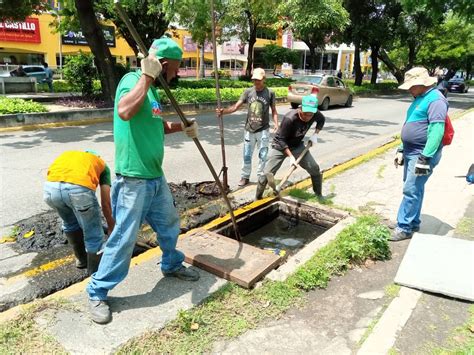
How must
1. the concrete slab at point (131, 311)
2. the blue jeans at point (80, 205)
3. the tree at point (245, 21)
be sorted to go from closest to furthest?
A: the concrete slab at point (131, 311) < the blue jeans at point (80, 205) < the tree at point (245, 21)

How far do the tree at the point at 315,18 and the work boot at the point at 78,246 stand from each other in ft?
53.9

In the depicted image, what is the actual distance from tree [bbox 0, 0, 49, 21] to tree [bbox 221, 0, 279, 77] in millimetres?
11248

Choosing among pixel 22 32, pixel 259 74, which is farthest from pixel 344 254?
pixel 22 32

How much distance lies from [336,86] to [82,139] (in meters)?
12.0

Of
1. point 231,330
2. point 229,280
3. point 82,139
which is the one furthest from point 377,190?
point 82,139

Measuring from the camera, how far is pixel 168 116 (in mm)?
12594

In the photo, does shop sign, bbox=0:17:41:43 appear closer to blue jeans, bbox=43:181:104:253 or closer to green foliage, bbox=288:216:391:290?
blue jeans, bbox=43:181:104:253

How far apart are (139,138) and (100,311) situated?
119cm

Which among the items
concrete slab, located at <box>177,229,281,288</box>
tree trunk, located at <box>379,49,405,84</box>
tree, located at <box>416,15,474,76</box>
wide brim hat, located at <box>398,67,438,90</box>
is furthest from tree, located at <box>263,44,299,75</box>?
concrete slab, located at <box>177,229,281,288</box>

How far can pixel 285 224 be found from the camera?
514 centimetres

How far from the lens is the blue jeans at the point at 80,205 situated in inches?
114

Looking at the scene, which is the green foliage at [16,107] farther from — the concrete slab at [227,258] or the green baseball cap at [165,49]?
the green baseball cap at [165,49]

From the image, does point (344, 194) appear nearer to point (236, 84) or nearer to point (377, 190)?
point (377, 190)

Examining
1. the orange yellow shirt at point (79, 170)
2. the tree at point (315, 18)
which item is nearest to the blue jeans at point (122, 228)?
the orange yellow shirt at point (79, 170)
